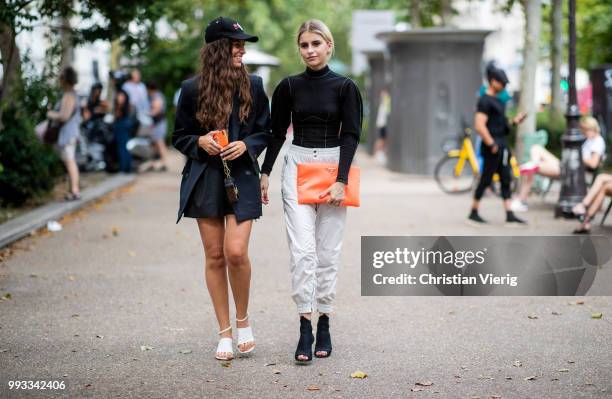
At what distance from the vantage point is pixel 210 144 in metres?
5.55

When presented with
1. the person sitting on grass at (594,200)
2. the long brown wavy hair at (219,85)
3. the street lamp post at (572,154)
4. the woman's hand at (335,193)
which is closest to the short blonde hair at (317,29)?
the long brown wavy hair at (219,85)

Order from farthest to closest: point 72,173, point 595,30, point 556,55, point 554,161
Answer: point 595,30, point 556,55, point 72,173, point 554,161

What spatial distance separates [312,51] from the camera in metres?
5.64

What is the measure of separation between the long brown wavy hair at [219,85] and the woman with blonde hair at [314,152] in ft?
0.95

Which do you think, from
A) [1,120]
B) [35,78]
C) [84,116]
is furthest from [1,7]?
[84,116]

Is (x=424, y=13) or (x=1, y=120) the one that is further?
(x=424, y=13)

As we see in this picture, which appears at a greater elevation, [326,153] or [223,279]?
[326,153]

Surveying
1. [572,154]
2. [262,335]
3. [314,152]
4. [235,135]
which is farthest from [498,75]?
[235,135]

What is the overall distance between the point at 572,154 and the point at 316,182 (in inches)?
307

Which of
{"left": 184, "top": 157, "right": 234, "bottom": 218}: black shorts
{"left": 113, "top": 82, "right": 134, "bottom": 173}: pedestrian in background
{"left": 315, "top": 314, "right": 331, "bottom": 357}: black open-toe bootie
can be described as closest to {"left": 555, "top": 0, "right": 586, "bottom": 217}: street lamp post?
{"left": 315, "top": 314, "right": 331, "bottom": 357}: black open-toe bootie

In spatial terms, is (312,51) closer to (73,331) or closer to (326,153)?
(326,153)

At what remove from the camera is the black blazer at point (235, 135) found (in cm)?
566

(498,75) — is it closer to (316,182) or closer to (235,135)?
(316,182)

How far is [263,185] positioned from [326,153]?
398 mm
